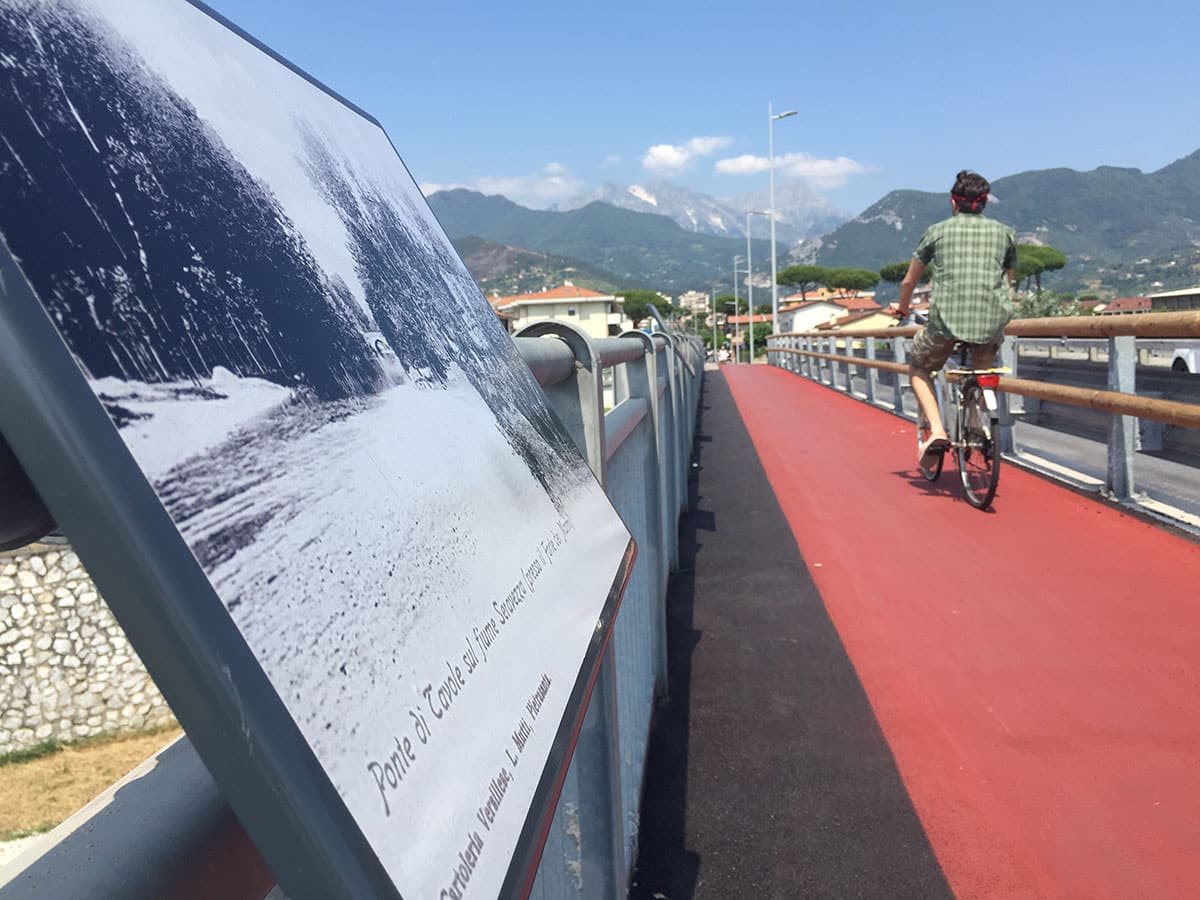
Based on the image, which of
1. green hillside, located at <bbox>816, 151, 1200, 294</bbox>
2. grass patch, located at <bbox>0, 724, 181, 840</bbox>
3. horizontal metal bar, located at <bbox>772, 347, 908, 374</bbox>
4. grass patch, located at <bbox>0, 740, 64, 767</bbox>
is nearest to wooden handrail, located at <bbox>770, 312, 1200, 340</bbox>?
horizontal metal bar, located at <bbox>772, 347, 908, 374</bbox>

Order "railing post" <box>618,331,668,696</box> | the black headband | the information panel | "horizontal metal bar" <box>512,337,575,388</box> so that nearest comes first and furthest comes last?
1. the information panel
2. "horizontal metal bar" <box>512,337,575,388</box>
3. "railing post" <box>618,331,668,696</box>
4. the black headband

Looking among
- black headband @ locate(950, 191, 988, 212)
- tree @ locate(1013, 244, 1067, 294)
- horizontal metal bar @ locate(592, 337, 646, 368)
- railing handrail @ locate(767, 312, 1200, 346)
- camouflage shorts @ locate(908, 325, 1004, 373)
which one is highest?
black headband @ locate(950, 191, 988, 212)

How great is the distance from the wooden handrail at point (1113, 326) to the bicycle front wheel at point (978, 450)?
0.60m

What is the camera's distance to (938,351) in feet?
20.1

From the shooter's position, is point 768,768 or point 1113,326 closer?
point 768,768

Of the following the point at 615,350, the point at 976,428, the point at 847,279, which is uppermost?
the point at 615,350

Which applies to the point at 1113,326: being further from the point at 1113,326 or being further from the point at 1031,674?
the point at 1031,674

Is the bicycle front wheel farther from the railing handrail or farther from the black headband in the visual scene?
the black headband

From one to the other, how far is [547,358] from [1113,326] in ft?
14.2

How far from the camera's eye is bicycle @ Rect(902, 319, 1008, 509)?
5.68m

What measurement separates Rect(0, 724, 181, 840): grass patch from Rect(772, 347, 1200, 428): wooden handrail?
2187 cm

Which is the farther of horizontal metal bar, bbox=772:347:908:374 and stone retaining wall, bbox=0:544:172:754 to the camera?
stone retaining wall, bbox=0:544:172:754

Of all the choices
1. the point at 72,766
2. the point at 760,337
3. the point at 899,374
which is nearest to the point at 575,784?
the point at 899,374

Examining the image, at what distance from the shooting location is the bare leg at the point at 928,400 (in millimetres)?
6230
